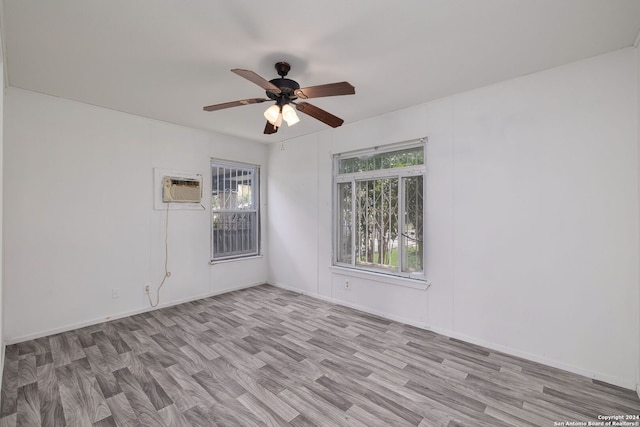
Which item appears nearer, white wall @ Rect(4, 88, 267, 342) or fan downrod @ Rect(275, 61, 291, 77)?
fan downrod @ Rect(275, 61, 291, 77)

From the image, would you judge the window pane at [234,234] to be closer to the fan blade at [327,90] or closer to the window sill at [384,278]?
the window sill at [384,278]

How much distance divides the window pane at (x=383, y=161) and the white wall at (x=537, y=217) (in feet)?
0.56

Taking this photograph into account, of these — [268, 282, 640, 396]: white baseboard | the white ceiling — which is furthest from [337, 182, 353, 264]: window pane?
the white ceiling

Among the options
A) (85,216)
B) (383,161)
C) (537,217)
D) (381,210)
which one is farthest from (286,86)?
(85,216)

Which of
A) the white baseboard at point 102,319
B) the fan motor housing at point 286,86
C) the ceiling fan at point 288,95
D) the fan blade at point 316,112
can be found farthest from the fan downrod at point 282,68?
the white baseboard at point 102,319

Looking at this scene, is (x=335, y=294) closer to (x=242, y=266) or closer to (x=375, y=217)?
(x=375, y=217)

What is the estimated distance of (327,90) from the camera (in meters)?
2.09

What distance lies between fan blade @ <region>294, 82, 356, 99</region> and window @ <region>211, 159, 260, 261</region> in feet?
9.53

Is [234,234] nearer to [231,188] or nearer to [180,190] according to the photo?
[231,188]

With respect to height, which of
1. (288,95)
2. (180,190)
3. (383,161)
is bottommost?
(180,190)

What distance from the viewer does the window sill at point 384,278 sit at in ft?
11.1

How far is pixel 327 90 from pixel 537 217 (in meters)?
2.20

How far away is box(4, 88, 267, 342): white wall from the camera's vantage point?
117 inches

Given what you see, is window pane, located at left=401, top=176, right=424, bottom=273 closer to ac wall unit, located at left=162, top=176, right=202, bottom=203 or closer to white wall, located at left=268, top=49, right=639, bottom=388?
white wall, located at left=268, top=49, right=639, bottom=388
